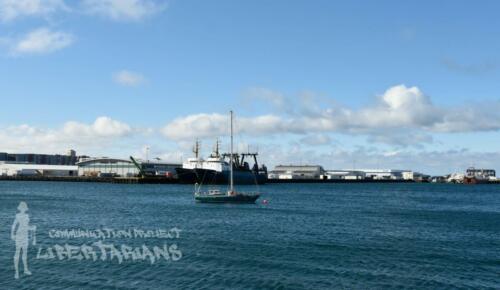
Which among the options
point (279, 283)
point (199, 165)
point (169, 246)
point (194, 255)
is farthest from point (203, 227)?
point (199, 165)

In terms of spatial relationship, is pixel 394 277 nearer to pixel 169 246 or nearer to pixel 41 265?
pixel 169 246

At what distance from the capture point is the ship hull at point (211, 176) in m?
152

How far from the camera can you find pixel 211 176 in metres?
153

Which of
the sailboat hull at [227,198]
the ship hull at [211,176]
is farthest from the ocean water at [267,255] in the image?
the ship hull at [211,176]

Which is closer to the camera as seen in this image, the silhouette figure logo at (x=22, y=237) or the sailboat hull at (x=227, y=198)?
the silhouette figure logo at (x=22, y=237)

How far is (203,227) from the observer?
46281 millimetres

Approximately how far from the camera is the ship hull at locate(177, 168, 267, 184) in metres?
152

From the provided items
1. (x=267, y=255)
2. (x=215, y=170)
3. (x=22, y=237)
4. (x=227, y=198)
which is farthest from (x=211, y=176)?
(x=267, y=255)

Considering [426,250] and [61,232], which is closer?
[426,250]

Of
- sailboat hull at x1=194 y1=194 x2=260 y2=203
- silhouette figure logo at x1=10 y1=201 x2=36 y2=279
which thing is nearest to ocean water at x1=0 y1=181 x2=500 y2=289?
silhouette figure logo at x1=10 y1=201 x2=36 y2=279

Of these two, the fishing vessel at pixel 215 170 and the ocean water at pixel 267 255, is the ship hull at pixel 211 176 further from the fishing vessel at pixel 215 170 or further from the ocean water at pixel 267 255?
the ocean water at pixel 267 255

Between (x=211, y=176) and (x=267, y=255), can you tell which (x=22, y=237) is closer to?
(x=267, y=255)

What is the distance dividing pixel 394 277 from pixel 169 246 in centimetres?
1543

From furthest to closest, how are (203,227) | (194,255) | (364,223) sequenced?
(364,223), (203,227), (194,255)
